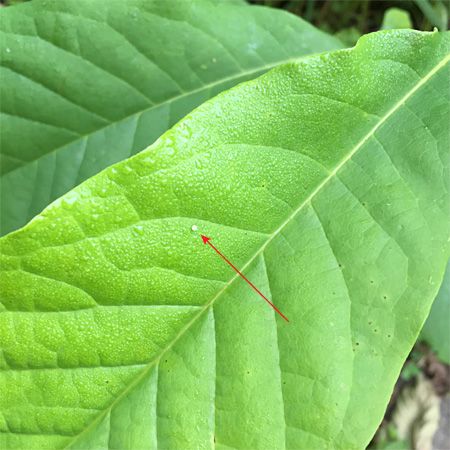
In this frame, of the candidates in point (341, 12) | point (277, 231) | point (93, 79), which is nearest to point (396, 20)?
point (341, 12)

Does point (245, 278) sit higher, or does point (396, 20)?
point (396, 20)

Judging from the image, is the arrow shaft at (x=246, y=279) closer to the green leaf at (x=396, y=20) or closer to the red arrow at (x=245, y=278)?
the red arrow at (x=245, y=278)

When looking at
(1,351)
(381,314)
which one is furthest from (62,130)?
(381,314)

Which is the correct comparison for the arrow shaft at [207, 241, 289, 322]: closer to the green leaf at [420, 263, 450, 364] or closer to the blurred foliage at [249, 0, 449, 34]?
the green leaf at [420, 263, 450, 364]

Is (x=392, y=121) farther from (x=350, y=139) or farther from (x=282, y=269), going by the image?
(x=282, y=269)

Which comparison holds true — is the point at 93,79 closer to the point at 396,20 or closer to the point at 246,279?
the point at 246,279

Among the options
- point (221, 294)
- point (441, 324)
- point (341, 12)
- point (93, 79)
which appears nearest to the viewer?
point (221, 294)
